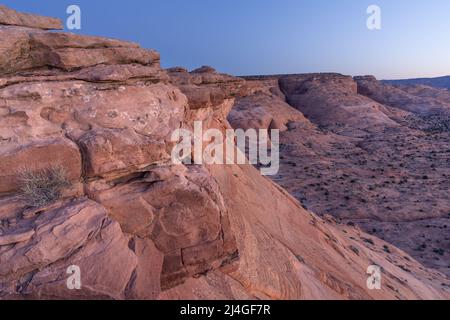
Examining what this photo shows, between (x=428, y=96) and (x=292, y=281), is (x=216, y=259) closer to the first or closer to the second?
(x=292, y=281)

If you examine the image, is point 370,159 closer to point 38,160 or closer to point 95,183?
point 95,183

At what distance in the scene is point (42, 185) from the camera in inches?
171

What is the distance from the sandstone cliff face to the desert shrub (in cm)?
6

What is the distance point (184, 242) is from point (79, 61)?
10.9 ft

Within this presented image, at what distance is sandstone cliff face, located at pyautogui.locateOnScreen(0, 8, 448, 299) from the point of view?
403 cm

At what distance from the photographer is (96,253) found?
413 centimetres

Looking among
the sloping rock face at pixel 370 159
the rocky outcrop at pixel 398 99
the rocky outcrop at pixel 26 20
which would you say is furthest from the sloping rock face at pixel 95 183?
the rocky outcrop at pixel 398 99

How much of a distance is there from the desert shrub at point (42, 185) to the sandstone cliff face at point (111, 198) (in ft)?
0.19

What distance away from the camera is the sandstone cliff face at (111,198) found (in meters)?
4.03

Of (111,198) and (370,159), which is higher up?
(111,198)

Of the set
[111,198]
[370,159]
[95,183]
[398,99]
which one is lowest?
[370,159]

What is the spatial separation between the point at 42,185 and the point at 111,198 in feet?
2.86

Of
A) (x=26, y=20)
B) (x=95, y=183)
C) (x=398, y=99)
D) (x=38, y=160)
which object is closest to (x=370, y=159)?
(x=26, y=20)

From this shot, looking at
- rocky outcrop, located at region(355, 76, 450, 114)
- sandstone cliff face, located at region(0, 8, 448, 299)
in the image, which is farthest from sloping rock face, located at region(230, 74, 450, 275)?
sandstone cliff face, located at region(0, 8, 448, 299)
